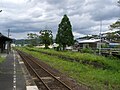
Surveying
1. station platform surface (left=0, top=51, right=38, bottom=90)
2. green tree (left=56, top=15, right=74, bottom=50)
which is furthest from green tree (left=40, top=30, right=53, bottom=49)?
station platform surface (left=0, top=51, right=38, bottom=90)

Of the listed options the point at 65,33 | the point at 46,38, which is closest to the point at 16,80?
the point at 65,33

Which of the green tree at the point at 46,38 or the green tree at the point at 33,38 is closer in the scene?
the green tree at the point at 46,38

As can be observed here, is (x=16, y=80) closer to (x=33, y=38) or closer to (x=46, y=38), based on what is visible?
(x=46, y=38)

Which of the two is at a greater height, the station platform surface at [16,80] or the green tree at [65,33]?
the green tree at [65,33]

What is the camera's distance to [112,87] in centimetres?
1473

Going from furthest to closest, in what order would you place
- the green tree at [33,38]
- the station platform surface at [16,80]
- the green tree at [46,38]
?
the green tree at [33,38] → the green tree at [46,38] → the station platform surface at [16,80]

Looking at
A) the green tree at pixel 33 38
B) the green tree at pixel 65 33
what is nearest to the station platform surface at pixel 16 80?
the green tree at pixel 65 33

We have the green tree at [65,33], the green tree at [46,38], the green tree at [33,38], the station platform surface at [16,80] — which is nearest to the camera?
the station platform surface at [16,80]

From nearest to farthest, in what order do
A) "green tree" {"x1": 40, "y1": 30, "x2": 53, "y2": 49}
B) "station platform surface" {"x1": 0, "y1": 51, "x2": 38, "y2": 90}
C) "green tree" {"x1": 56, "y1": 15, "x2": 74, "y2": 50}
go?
"station platform surface" {"x1": 0, "y1": 51, "x2": 38, "y2": 90}
"green tree" {"x1": 56, "y1": 15, "x2": 74, "y2": 50}
"green tree" {"x1": 40, "y1": 30, "x2": 53, "y2": 49}

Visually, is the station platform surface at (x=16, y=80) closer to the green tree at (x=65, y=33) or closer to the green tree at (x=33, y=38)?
the green tree at (x=65, y=33)

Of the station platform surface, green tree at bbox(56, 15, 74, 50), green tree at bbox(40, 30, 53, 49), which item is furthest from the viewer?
green tree at bbox(40, 30, 53, 49)

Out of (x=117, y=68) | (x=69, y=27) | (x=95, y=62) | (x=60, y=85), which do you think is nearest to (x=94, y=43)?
(x=69, y=27)

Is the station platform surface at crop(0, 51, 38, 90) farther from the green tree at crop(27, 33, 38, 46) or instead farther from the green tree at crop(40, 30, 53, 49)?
the green tree at crop(27, 33, 38, 46)

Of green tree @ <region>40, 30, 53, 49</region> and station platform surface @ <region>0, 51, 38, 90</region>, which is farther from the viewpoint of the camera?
green tree @ <region>40, 30, 53, 49</region>
